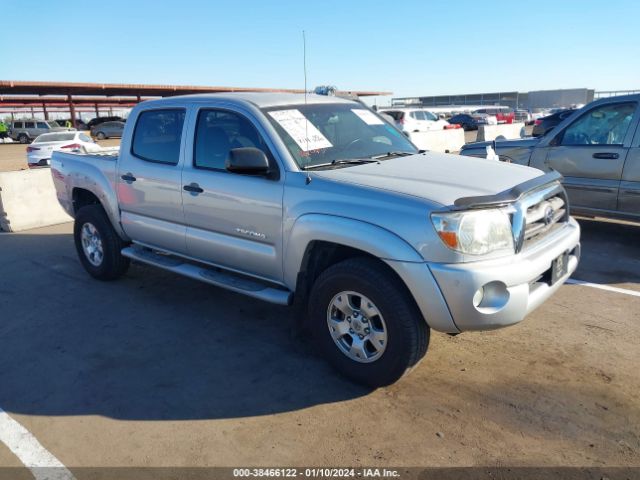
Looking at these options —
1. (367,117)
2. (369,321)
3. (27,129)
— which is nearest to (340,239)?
(369,321)

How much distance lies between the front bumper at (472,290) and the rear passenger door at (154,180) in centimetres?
231

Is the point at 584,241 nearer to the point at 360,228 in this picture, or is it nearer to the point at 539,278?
the point at 539,278

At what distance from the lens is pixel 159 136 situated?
484 cm

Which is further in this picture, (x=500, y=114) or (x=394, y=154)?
(x=500, y=114)

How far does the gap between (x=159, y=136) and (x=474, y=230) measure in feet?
10.3

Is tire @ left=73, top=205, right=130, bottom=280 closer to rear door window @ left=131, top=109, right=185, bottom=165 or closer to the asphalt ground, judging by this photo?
the asphalt ground

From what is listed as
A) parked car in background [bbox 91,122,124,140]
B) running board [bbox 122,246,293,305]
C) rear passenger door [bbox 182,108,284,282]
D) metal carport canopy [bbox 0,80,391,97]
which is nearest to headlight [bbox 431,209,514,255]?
rear passenger door [bbox 182,108,284,282]

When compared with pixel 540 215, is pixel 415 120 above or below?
above

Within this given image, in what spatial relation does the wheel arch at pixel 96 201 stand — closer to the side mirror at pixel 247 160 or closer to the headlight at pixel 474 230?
the side mirror at pixel 247 160

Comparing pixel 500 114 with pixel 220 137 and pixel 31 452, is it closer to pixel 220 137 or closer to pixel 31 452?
pixel 220 137

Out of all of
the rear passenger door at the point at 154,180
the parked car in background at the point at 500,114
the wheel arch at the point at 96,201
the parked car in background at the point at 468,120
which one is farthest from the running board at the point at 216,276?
the parked car in background at the point at 500,114

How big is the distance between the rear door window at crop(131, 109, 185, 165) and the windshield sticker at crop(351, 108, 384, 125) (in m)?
1.55

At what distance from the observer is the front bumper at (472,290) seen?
295 cm

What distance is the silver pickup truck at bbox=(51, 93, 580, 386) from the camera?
3.03 m
